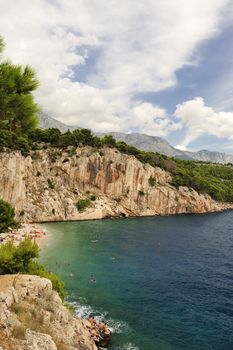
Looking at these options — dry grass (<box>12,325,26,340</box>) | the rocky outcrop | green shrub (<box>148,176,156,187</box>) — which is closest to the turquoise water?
the rocky outcrop

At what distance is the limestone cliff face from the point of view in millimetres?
101500

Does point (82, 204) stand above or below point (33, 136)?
below

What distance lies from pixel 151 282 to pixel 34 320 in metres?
28.4

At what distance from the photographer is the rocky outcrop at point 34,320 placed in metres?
19.3

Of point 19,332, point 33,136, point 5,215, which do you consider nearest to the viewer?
point 19,332

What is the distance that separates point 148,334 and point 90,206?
281 feet

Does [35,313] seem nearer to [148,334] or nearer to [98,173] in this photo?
[148,334]

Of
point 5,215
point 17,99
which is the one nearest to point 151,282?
point 17,99

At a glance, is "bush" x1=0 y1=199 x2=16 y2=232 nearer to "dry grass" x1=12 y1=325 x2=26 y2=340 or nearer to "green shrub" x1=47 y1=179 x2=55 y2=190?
"green shrub" x1=47 y1=179 x2=55 y2=190

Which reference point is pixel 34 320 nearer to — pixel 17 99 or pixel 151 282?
pixel 17 99

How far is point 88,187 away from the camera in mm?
125938

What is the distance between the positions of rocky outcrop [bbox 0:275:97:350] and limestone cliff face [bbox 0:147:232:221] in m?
75.4

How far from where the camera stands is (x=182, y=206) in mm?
140750

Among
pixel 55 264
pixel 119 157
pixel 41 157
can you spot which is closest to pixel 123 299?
pixel 55 264
